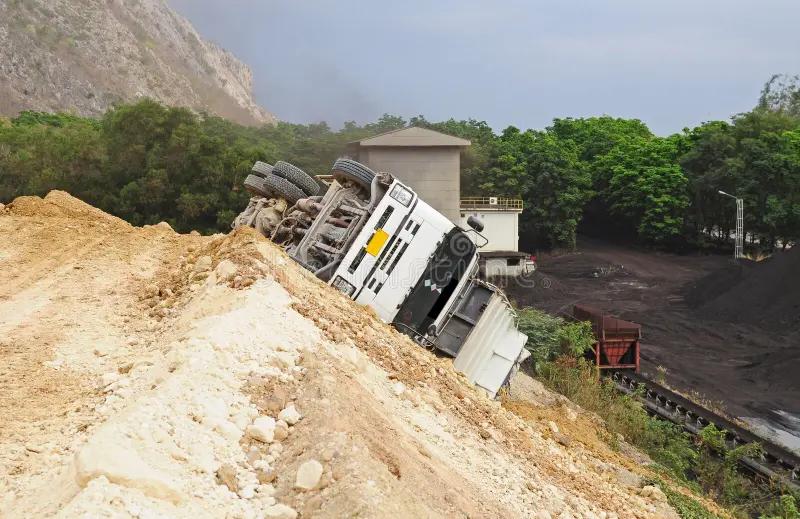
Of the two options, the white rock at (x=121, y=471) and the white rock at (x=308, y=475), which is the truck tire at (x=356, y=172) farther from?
the white rock at (x=121, y=471)

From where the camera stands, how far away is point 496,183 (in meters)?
41.6

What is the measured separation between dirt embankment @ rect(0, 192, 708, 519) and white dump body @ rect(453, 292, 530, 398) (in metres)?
0.69

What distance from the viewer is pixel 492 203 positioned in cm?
3812

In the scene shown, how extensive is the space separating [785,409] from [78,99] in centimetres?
8113

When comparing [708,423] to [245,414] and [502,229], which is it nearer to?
[245,414]

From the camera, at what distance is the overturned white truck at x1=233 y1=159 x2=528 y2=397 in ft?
34.4

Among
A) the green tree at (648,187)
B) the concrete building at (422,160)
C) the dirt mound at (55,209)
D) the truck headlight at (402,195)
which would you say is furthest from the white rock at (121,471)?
the green tree at (648,187)

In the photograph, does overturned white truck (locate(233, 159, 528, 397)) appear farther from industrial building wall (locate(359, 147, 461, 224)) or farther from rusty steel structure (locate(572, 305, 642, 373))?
industrial building wall (locate(359, 147, 461, 224))

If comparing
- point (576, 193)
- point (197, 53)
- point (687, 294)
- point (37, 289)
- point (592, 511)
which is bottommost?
point (37, 289)

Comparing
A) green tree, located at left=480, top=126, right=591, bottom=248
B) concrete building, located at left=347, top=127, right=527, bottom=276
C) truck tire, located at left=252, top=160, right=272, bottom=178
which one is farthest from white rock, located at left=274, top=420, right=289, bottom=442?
green tree, located at left=480, top=126, right=591, bottom=248

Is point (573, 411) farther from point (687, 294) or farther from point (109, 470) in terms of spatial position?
point (687, 294)

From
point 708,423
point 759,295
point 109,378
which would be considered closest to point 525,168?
point 759,295

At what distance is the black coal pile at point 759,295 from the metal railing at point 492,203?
413 inches

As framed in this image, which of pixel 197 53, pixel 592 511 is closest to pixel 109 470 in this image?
pixel 592 511
